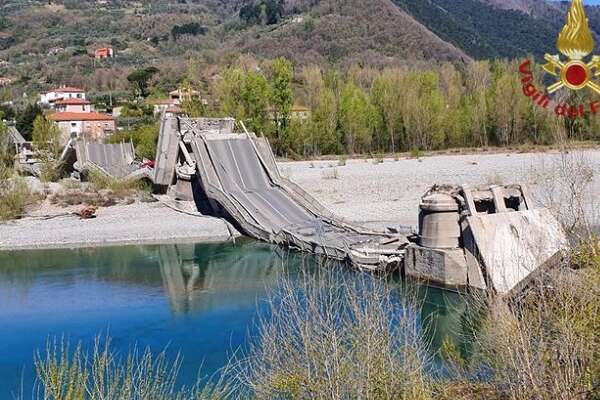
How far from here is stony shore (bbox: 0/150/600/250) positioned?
85.9 feet

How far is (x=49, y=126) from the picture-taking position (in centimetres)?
4547

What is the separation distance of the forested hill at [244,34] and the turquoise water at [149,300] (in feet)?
252

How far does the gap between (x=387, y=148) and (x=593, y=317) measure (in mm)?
49530

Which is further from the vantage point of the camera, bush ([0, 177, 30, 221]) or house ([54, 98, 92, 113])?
house ([54, 98, 92, 113])

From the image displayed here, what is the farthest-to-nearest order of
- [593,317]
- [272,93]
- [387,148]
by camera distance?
[387,148] < [272,93] < [593,317]

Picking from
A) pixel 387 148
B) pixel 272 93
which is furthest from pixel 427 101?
pixel 272 93

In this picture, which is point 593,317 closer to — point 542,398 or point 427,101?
point 542,398

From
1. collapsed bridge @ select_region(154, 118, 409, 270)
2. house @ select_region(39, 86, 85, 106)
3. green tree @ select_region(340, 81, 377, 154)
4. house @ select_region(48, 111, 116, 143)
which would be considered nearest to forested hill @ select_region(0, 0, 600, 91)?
house @ select_region(39, 86, 85, 106)

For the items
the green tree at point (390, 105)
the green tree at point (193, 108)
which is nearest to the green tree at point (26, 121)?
the green tree at point (193, 108)

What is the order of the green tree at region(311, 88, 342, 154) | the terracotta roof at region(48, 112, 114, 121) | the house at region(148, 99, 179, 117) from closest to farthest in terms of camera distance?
the green tree at region(311, 88, 342, 154) → the terracotta roof at region(48, 112, 114, 121) → the house at region(148, 99, 179, 117)

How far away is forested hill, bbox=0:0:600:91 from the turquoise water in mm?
76943

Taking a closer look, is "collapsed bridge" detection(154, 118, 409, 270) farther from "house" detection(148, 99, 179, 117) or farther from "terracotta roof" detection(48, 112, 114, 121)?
"house" detection(148, 99, 179, 117)

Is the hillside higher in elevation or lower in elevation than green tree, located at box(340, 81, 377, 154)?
higher

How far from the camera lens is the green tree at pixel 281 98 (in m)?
51.2
